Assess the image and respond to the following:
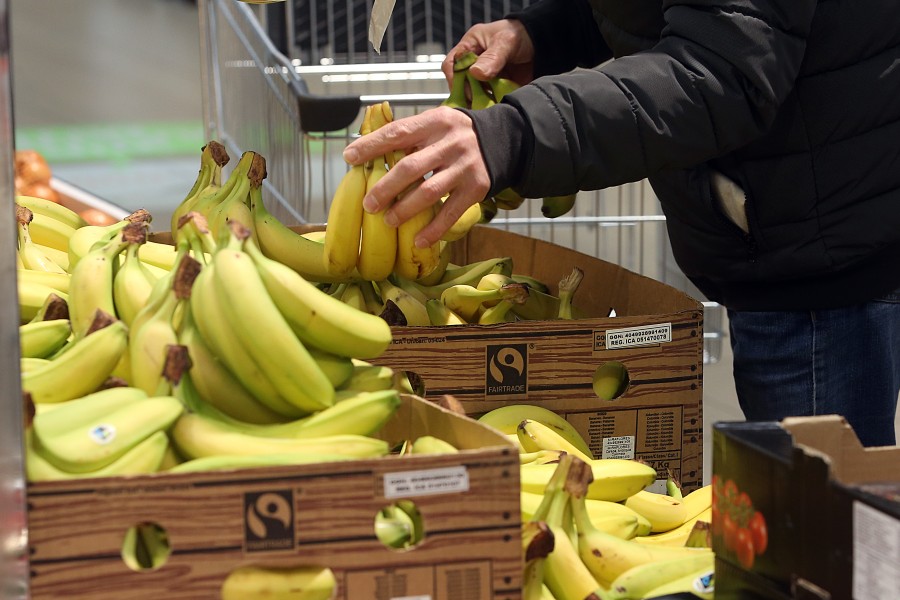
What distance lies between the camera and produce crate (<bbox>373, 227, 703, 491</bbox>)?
1375 mm

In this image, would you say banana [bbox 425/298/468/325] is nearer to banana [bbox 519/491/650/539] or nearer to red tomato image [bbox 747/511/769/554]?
banana [bbox 519/491/650/539]

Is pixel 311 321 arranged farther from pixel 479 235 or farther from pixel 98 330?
pixel 479 235

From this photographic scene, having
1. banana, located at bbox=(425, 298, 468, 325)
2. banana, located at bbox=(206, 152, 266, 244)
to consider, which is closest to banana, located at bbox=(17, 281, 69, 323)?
banana, located at bbox=(206, 152, 266, 244)

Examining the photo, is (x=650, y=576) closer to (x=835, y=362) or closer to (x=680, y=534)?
(x=680, y=534)

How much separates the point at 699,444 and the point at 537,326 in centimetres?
29

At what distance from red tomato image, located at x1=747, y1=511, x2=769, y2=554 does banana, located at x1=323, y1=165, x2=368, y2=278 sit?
2.24 ft

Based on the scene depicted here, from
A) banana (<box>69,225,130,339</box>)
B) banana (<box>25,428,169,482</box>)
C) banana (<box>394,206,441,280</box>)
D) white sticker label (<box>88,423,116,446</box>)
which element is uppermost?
banana (<box>394,206,441,280</box>)

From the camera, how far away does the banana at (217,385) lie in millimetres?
970

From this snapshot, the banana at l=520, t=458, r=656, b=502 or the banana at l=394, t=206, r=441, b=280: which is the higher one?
the banana at l=394, t=206, r=441, b=280

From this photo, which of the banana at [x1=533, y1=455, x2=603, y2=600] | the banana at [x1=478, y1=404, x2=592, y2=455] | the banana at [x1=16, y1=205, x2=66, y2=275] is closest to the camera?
the banana at [x1=533, y1=455, x2=603, y2=600]

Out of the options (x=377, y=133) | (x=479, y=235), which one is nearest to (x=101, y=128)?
(x=479, y=235)

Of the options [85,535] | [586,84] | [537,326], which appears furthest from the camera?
[537,326]

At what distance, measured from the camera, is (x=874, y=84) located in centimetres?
150

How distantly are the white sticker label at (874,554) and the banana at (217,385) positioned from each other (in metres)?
0.52
